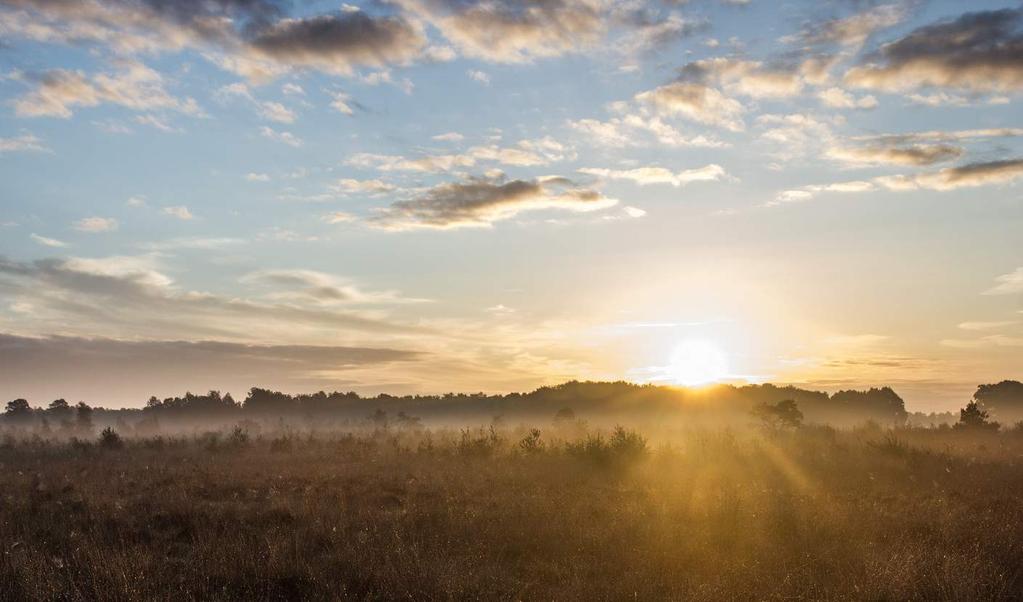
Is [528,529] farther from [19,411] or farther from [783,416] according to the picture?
[19,411]

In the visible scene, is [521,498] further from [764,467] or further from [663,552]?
[764,467]

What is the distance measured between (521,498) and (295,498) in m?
4.49

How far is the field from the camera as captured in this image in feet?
24.6

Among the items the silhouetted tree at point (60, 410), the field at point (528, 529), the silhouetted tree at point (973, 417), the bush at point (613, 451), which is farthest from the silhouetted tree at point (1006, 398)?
the silhouetted tree at point (60, 410)

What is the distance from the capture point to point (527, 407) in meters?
77.9

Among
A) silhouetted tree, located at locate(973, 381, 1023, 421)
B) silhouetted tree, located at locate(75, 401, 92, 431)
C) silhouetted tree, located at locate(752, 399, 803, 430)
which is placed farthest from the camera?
silhouetted tree, located at locate(973, 381, 1023, 421)

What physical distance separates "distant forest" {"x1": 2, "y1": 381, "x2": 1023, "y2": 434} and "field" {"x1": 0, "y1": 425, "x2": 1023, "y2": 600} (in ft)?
123

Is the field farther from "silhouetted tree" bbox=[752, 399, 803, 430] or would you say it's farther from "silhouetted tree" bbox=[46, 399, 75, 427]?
"silhouetted tree" bbox=[46, 399, 75, 427]

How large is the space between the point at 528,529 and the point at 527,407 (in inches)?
2704

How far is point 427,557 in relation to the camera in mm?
8352

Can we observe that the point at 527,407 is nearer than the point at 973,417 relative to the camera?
No

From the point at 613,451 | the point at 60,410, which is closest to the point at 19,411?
the point at 60,410

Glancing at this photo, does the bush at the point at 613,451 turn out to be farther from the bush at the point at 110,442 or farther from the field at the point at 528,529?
the bush at the point at 110,442

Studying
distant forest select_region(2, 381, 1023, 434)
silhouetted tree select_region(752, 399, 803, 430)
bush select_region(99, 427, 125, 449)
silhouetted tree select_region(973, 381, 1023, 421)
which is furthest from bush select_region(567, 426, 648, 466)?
silhouetted tree select_region(973, 381, 1023, 421)
